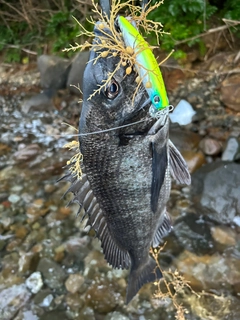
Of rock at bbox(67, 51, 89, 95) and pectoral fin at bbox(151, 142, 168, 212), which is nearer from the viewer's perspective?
pectoral fin at bbox(151, 142, 168, 212)

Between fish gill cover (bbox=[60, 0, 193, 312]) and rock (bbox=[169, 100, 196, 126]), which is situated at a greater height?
fish gill cover (bbox=[60, 0, 193, 312])

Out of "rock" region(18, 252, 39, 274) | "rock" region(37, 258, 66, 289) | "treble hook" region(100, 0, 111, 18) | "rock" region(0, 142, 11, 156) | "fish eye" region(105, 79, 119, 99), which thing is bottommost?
"rock" region(37, 258, 66, 289)

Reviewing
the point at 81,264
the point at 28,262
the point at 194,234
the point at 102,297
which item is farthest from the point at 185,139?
the point at 28,262

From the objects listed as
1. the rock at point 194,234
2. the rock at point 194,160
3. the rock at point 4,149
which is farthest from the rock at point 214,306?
the rock at point 4,149

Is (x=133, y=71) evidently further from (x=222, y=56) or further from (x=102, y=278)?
(x=222, y=56)

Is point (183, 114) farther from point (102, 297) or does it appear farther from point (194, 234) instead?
point (102, 297)

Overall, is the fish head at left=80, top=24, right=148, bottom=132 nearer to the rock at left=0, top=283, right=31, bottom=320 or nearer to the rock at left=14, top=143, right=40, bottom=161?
the rock at left=0, top=283, right=31, bottom=320

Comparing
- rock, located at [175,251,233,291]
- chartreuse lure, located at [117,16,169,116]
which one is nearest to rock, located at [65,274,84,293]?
rock, located at [175,251,233,291]
